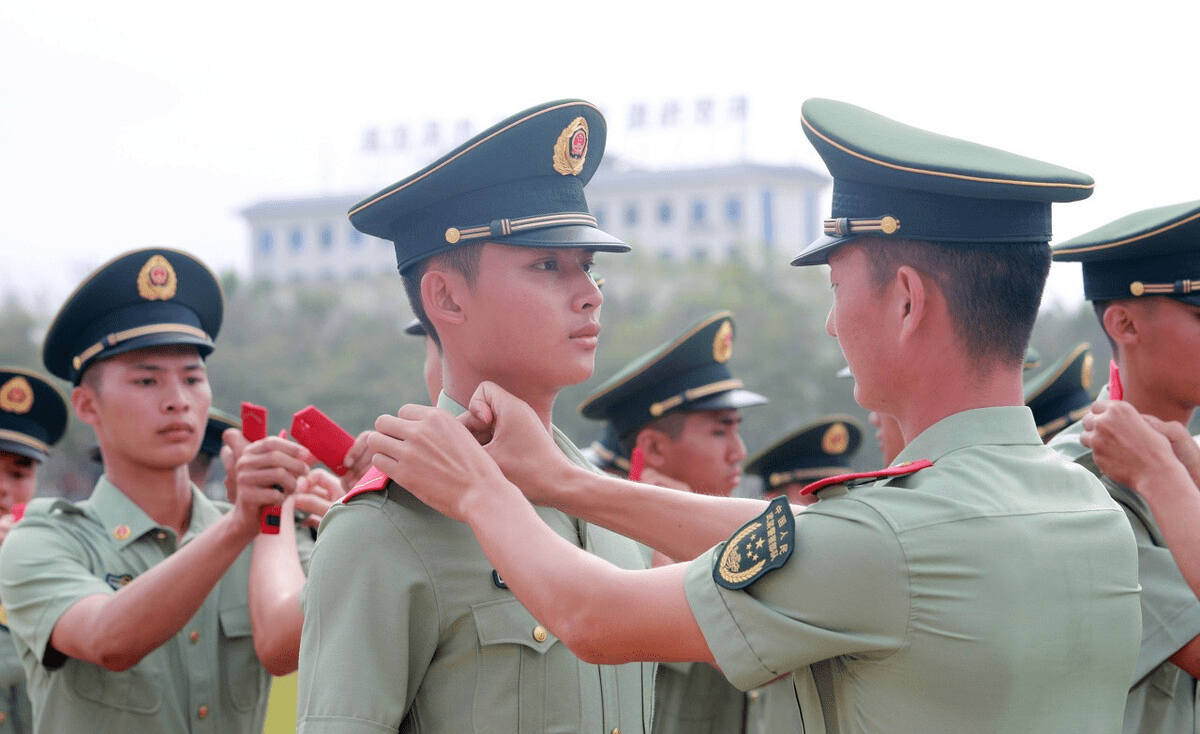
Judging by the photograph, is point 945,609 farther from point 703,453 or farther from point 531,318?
point 703,453

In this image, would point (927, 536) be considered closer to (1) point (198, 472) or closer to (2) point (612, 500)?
(2) point (612, 500)

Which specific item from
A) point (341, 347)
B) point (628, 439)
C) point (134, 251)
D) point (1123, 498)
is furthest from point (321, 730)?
point (341, 347)

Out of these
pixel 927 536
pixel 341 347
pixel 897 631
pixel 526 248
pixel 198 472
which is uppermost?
pixel 526 248

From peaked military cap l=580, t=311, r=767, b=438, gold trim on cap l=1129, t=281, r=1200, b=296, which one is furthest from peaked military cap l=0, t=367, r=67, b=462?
gold trim on cap l=1129, t=281, r=1200, b=296

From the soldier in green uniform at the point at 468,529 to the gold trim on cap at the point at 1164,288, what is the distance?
1.81 meters

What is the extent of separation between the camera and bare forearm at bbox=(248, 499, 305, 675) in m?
3.75

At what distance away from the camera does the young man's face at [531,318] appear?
2910 millimetres

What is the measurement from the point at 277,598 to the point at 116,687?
2.60ft

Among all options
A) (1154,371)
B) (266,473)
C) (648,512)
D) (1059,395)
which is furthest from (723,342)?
(648,512)

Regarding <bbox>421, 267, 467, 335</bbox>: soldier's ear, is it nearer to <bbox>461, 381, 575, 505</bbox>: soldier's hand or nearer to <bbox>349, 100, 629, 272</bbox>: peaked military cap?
<bbox>349, 100, 629, 272</bbox>: peaked military cap

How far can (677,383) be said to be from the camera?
20.9ft

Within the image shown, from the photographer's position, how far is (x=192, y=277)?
4.75 m

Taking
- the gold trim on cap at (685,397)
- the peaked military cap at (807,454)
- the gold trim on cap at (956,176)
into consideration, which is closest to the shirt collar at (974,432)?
the gold trim on cap at (956,176)

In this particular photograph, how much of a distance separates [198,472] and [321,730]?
4524 mm
